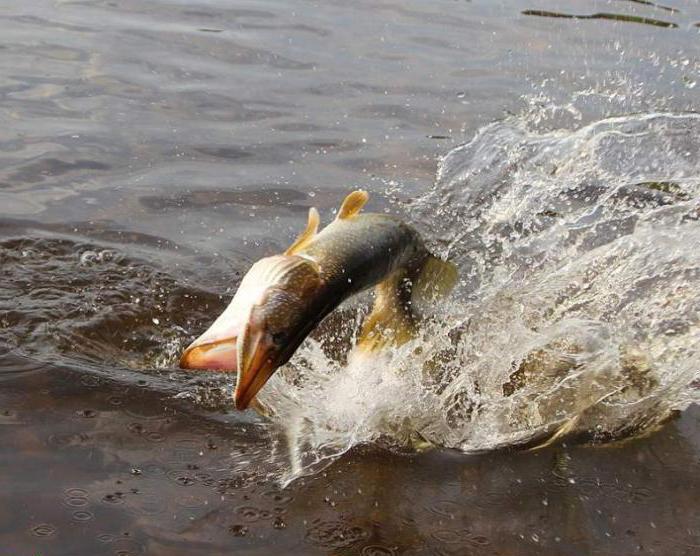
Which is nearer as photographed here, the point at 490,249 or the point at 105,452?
the point at 105,452

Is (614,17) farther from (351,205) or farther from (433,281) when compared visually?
(351,205)

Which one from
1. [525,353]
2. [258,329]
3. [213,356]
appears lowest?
[525,353]

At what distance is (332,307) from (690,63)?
755cm

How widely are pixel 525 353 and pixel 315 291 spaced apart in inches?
71.3

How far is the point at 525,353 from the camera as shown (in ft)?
15.4

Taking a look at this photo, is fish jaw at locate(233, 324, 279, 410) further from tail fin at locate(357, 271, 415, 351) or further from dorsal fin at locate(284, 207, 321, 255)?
tail fin at locate(357, 271, 415, 351)

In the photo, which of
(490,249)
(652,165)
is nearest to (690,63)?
(652,165)

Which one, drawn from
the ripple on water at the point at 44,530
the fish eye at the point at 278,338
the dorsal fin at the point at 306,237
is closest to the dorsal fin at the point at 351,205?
the dorsal fin at the point at 306,237

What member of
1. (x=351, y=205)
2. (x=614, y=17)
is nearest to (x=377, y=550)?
(x=351, y=205)

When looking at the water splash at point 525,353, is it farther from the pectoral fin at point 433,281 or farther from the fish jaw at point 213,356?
the fish jaw at point 213,356

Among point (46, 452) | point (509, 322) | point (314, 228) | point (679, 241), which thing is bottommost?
point (46, 452)

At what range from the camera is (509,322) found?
482 cm

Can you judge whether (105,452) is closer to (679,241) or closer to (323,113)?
(679,241)

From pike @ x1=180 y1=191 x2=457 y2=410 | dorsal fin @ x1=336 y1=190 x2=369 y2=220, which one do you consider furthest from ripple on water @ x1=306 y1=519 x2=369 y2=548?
dorsal fin @ x1=336 y1=190 x2=369 y2=220
